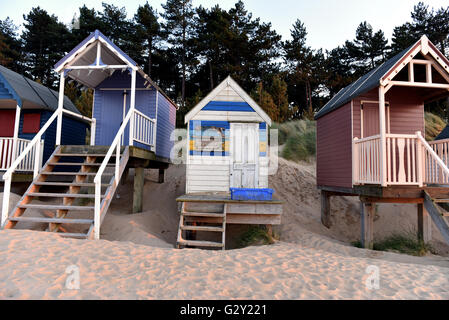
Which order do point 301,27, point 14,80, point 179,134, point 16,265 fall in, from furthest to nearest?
point 301,27 → point 179,134 → point 14,80 → point 16,265

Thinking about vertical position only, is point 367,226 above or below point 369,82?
below

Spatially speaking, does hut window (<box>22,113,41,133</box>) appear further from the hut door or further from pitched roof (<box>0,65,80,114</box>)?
the hut door

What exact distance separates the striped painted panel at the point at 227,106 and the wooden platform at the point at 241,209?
310 centimetres

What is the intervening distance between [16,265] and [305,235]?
23.5 feet

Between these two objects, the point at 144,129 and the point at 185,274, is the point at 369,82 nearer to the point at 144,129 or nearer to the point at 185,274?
the point at 185,274

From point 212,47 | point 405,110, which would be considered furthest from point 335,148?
point 212,47

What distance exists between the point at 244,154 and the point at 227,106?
1.62 metres

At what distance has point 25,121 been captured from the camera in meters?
10.7

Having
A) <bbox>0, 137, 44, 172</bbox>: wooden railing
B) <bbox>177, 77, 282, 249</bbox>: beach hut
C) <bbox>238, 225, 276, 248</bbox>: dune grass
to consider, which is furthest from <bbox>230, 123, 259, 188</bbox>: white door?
<bbox>0, 137, 44, 172</bbox>: wooden railing

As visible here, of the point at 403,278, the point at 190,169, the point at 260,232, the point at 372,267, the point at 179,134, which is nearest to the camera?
the point at 403,278

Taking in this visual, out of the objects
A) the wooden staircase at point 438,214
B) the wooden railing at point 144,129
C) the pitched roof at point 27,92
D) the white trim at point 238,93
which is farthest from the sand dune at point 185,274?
the pitched roof at point 27,92

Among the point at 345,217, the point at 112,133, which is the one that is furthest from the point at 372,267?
the point at 112,133

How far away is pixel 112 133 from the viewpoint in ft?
33.7
